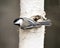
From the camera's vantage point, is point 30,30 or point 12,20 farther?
point 12,20

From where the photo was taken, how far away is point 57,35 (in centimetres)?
105

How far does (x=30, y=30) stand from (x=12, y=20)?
450 millimetres

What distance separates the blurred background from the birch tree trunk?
41cm

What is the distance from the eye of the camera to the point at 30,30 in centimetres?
59

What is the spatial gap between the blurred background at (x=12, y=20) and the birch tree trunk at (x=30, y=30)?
1.35 ft

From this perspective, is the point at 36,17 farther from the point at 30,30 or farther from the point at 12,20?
the point at 12,20

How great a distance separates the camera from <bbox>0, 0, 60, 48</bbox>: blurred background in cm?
101

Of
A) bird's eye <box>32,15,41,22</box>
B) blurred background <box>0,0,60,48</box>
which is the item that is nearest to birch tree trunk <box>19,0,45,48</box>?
bird's eye <box>32,15,41,22</box>

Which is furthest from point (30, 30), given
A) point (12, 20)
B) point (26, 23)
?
point (12, 20)

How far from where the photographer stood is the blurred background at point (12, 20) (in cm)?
101

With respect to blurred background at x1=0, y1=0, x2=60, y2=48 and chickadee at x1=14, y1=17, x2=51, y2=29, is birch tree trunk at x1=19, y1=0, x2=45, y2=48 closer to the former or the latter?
chickadee at x1=14, y1=17, x2=51, y2=29

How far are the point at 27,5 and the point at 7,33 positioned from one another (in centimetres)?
49

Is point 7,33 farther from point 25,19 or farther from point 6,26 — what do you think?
point 25,19

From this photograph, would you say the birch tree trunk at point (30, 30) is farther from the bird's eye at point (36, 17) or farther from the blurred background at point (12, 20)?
the blurred background at point (12, 20)
